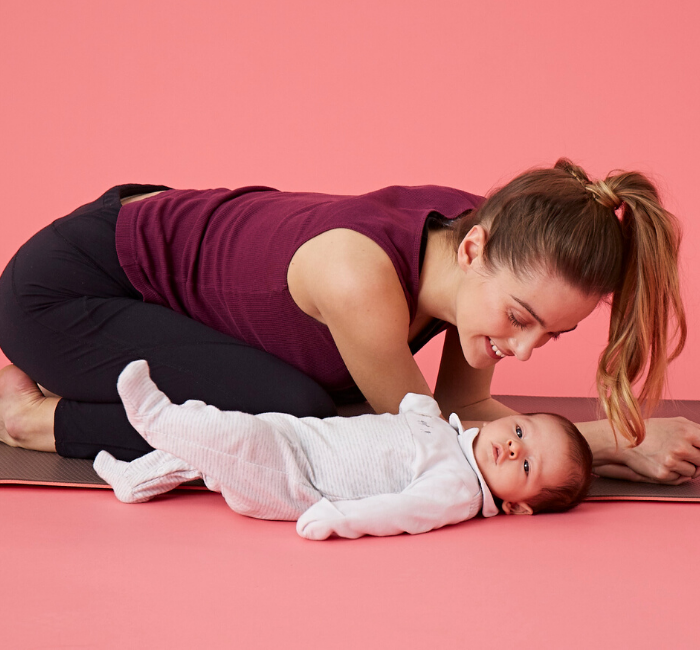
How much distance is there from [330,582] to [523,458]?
0.56m

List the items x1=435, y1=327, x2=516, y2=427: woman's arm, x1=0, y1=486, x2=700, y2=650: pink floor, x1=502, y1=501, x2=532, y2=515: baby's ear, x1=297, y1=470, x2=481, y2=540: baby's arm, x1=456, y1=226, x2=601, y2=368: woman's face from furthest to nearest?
x1=435, y1=327, x2=516, y2=427: woman's arm, x1=502, y1=501, x2=532, y2=515: baby's ear, x1=456, y1=226, x2=601, y2=368: woman's face, x1=297, y1=470, x2=481, y2=540: baby's arm, x1=0, y1=486, x2=700, y2=650: pink floor

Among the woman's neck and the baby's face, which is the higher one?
the woman's neck

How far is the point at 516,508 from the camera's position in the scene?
6.06 feet

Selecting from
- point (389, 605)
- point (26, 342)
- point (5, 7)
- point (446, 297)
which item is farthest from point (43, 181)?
point (389, 605)

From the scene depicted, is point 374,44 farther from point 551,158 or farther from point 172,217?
point 172,217

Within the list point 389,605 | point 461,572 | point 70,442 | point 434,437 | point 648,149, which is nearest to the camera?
point 389,605

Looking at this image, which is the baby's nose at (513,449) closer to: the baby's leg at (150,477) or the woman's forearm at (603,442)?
the woman's forearm at (603,442)

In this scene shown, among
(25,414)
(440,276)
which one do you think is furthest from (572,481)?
(25,414)

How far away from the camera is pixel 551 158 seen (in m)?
3.80

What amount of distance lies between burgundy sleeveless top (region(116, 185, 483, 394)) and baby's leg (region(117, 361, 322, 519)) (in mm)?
388

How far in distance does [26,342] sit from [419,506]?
111 centimetres

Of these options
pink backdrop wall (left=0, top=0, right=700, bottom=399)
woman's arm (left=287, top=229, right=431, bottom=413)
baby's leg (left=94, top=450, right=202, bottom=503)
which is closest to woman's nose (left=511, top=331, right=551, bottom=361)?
woman's arm (left=287, top=229, right=431, bottom=413)

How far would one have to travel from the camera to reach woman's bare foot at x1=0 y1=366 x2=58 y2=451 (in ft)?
7.00

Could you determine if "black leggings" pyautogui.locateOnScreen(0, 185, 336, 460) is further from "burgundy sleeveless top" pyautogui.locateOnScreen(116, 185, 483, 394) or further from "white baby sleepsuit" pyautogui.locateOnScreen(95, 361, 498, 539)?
"white baby sleepsuit" pyautogui.locateOnScreen(95, 361, 498, 539)
